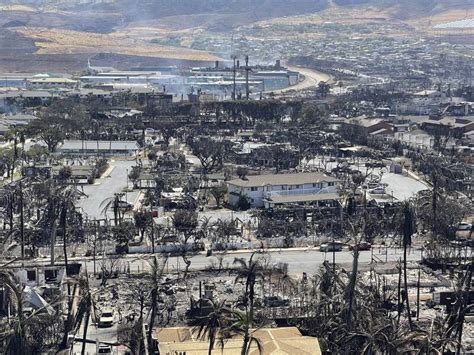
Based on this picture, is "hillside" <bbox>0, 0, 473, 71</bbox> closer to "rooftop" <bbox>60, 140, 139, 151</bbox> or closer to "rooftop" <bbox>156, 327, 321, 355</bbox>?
"rooftop" <bbox>60, 140, 139, 151</bbox>

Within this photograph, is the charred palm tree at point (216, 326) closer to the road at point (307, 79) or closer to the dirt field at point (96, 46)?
the road at point (307, 79)

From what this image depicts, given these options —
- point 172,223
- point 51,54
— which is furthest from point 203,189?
point 51,54

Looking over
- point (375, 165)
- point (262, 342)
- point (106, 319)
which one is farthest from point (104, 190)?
point (262, 342)

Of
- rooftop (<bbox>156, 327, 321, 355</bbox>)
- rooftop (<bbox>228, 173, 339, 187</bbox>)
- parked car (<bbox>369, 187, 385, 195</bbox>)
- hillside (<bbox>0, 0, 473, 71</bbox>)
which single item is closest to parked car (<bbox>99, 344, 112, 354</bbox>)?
rooftop (<bbox>156, 327, 321, 355</bbox>)

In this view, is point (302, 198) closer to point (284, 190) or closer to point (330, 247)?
point (284, 190)

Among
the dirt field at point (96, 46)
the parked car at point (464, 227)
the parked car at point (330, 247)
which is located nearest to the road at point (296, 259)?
the parked car at point (330, 247)

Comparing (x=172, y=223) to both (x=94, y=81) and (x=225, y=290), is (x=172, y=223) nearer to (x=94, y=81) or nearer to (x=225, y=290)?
(x=225, y=290)
